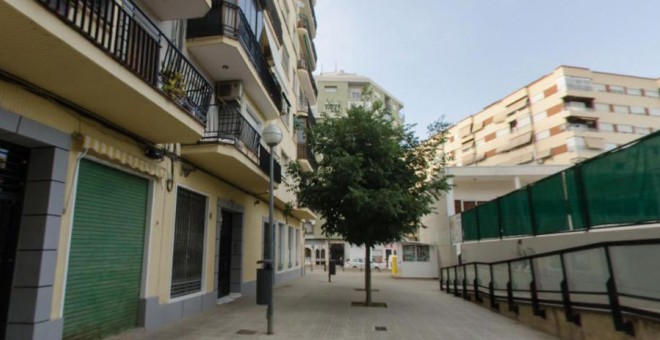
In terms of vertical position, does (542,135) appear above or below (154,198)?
above

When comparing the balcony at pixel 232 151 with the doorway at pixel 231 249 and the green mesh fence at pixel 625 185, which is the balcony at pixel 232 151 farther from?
the green mesh fence at pixel 625 185

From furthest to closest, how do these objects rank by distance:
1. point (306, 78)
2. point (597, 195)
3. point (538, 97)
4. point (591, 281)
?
point (538, 97) < point (306, 78) < point (597, 195) < point (591, 281)

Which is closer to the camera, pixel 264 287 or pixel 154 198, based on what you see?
pixel 264 287

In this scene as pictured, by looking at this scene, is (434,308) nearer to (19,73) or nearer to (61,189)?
(61,189)

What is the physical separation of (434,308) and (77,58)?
1046 centimetres

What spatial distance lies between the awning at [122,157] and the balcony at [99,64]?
44 cm

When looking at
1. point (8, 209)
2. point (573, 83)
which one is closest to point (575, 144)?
point (573, 83)

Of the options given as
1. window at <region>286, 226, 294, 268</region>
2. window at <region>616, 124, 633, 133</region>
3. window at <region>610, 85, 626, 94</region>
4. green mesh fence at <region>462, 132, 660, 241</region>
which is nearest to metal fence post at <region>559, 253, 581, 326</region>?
green mesh fence at <region>462, 132, 660, 241</region>

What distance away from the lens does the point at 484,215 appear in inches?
588

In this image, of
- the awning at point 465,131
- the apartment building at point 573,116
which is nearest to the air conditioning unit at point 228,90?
the apartment building at point 573,116

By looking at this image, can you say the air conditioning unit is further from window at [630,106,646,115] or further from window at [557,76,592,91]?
window at [630,106,646,115]

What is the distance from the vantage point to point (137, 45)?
6094 millimetres

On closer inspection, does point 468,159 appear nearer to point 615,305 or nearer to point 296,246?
point 296,246

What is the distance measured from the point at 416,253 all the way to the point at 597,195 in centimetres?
1990
